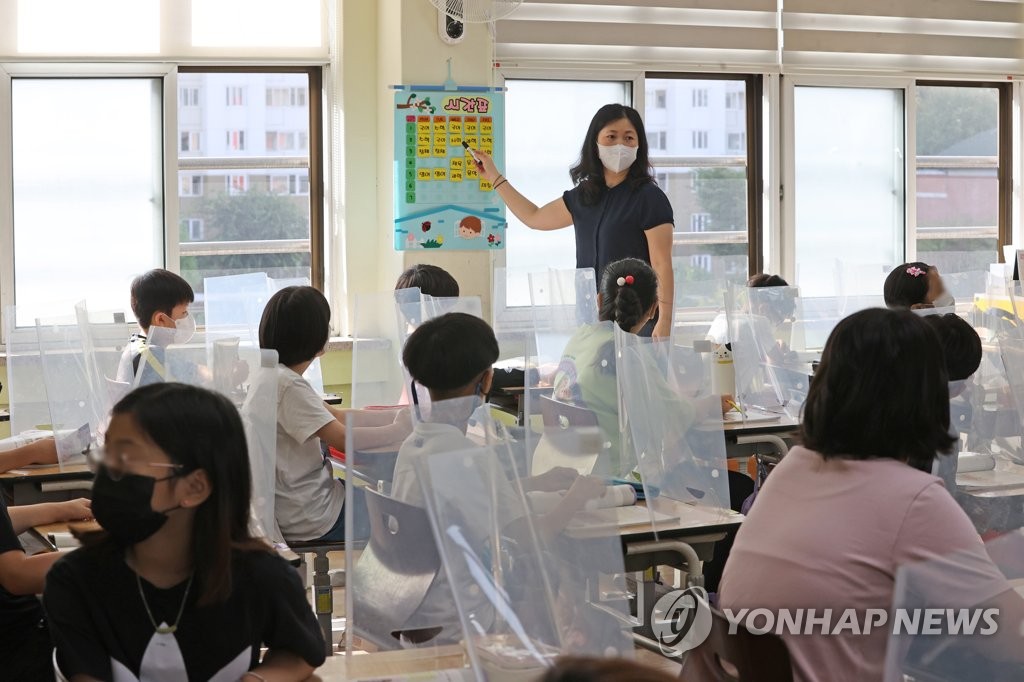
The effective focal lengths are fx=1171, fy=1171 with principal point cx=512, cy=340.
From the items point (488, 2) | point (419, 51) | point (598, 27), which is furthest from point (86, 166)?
point (598, 27)

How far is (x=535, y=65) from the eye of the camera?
6105mm

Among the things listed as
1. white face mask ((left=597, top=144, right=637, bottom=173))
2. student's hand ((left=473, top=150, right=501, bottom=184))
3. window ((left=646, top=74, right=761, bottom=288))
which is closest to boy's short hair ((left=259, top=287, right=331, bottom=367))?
white face mask ((left=597, top=144, right=637, bottom=173))

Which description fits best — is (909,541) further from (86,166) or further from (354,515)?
(86,166)

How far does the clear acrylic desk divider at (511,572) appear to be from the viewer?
1518 mm

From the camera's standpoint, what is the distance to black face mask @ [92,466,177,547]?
5.12ft

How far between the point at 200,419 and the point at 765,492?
0.86 m

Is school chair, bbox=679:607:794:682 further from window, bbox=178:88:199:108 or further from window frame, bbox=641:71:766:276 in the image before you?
window frame, bbox=641:71:766:276

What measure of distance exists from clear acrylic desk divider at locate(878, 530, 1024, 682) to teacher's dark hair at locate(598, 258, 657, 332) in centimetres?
229

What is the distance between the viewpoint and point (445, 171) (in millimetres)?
5730

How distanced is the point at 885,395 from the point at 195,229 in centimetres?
471

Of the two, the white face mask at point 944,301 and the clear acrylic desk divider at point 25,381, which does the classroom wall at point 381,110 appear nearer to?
the clear acrylic desk divider at point 25,381

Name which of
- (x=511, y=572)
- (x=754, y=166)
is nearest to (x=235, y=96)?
(x=754, y=166)

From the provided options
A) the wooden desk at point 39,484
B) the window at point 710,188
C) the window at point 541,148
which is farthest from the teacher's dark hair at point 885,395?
the window at point 710,188

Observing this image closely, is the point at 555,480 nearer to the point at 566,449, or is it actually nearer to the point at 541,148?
the point at 566,449
